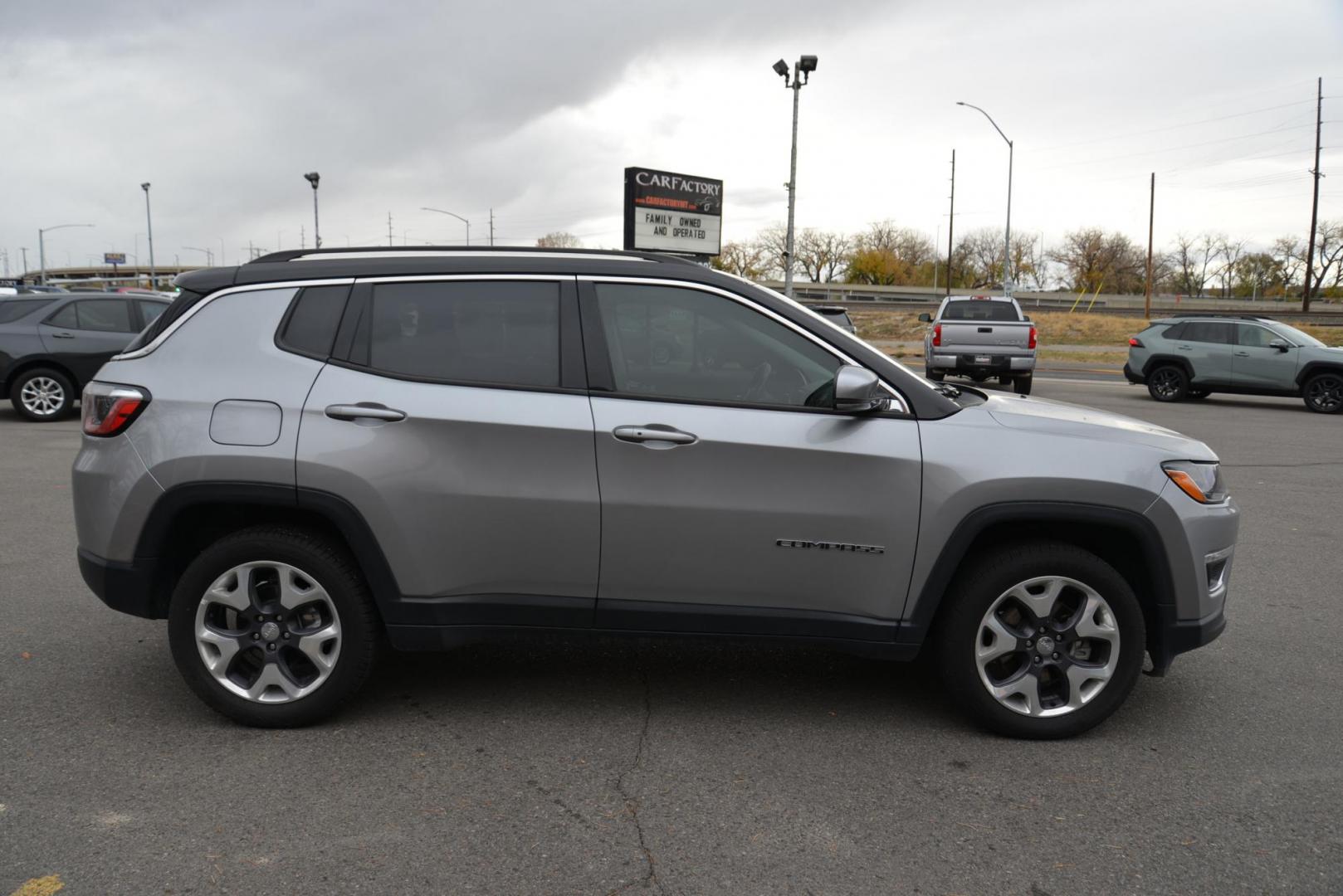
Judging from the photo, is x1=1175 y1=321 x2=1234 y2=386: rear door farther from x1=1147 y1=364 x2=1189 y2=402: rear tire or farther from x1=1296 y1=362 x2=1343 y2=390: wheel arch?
x1=1296 y1=362 x2=1343 y2=390: wheel arch

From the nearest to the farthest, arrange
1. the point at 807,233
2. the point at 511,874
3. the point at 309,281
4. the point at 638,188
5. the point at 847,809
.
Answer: the point at 511,874
the point at 847,809
the point at 309,281
the point at 638,188
the point at 807,233

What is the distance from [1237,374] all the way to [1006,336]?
3924mm

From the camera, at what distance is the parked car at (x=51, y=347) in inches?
513

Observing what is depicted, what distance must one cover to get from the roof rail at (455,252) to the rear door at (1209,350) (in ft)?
55.4

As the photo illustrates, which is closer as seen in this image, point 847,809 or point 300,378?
point 847,809

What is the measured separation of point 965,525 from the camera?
146 inches

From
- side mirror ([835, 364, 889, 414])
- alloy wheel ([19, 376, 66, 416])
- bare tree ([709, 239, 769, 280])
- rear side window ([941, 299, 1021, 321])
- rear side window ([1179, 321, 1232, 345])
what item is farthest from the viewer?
bare tree ([709, 239, 769, 280])

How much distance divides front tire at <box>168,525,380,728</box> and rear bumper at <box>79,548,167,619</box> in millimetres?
132

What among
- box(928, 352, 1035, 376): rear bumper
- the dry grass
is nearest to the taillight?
box(928, 352, 1035, 376): rear bumper

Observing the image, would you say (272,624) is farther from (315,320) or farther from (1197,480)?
(1197,480)

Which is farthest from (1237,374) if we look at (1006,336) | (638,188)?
(638,188)

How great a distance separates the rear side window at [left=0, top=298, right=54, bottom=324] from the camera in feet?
43.2

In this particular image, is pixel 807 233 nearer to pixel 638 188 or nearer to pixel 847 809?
pixel 638 188

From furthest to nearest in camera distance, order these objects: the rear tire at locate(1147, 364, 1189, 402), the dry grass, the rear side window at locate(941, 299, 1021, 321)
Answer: the dry grass
the rear side window at locate(941, 299, 1021, 321)
the rear tire at locate(1147, 364, 1189, 402)
